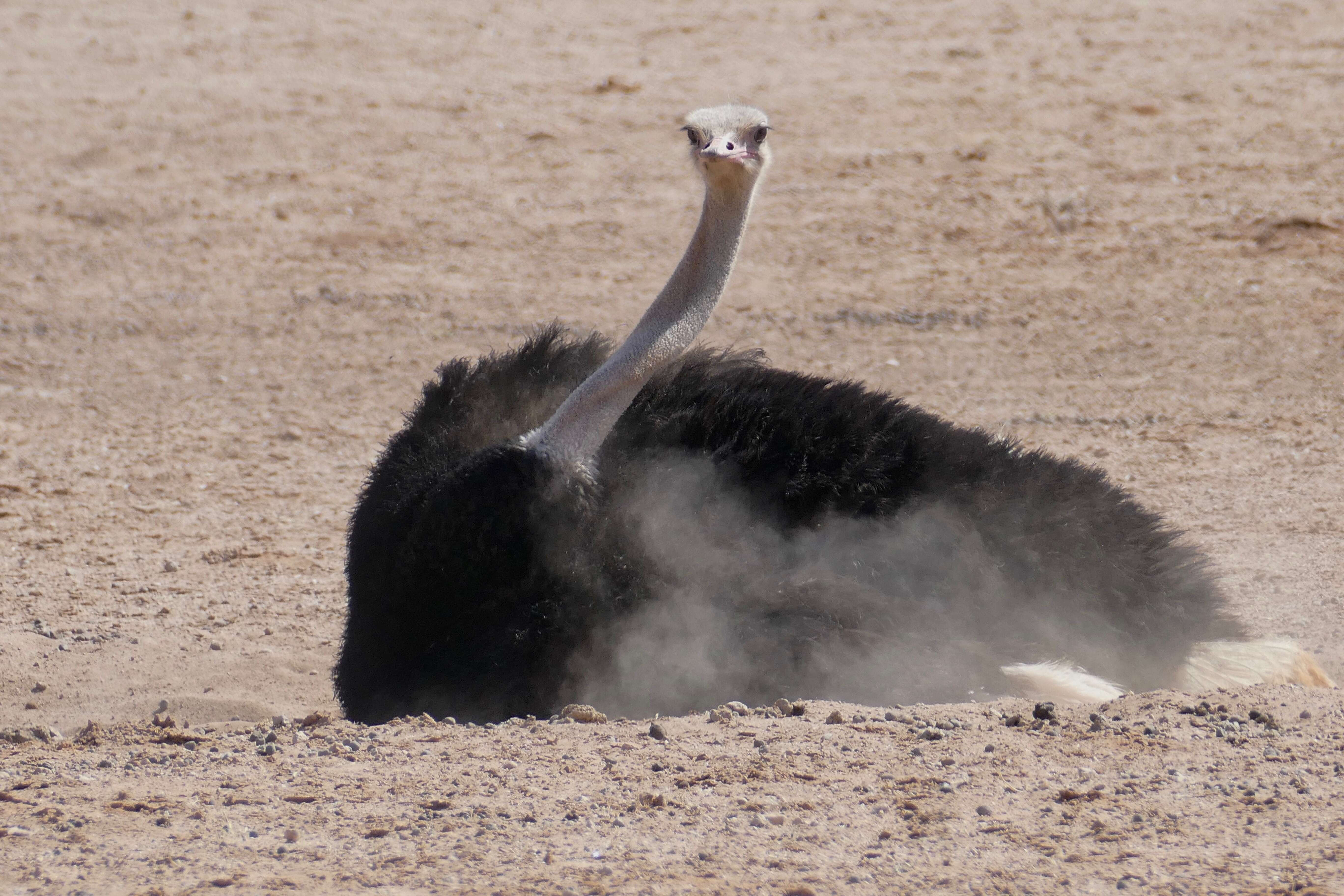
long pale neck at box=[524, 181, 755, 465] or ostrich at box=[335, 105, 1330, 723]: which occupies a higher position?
long pale neck at box=[524, 181, 755, 465]

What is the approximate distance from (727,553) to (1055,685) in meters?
0.93

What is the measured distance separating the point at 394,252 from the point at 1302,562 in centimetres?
601

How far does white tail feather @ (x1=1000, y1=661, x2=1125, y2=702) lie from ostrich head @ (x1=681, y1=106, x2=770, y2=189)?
1529 millimetres

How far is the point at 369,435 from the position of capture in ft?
25.9

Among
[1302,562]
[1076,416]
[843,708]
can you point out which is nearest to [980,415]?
[1076,416]

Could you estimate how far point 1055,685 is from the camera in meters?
4.27

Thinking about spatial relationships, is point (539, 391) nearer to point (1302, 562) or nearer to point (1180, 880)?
point (1180, 880)

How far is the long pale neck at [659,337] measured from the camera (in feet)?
14.3

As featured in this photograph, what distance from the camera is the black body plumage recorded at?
13.9 ft

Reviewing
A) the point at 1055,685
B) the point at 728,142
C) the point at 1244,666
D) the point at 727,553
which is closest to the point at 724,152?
the point at 728,142

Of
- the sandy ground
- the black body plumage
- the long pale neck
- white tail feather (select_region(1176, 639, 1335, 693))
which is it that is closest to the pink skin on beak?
the long pale neck

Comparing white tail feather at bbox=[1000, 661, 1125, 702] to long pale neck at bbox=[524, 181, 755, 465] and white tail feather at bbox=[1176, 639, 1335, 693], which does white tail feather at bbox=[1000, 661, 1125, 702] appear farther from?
long pale neck at bbox=[524, 181, 755, 465]

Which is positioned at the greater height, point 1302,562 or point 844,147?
point 844,147

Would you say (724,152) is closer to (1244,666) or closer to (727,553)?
(727,553)
